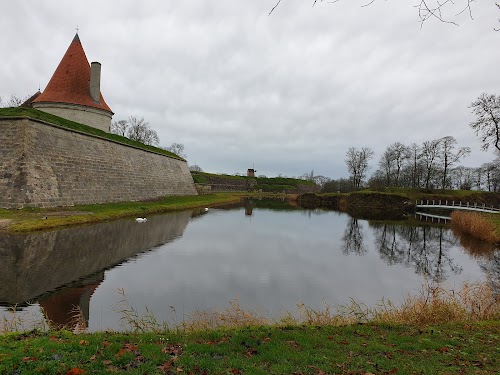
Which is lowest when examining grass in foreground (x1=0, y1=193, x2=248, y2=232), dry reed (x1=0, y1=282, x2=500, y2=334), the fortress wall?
dry reed (x1=0, y1=282, x2=500, y2=334)

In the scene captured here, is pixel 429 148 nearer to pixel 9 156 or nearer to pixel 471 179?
pixel 471 179

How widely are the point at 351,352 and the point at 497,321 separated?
445 centimetres

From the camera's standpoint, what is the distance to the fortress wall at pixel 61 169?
17078 mm

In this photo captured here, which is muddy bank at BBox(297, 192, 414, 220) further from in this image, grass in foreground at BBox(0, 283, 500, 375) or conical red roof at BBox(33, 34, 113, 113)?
grass in foreground at BBox(0, 283, 500, 375)

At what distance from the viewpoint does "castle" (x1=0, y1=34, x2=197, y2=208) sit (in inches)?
688

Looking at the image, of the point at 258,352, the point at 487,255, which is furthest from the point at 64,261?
the point at 487,255

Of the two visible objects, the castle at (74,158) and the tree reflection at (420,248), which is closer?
the tree reflection at (420,248)

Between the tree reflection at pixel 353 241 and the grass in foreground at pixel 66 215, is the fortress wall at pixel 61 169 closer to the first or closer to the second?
the grass in foreground at pixel 66 215

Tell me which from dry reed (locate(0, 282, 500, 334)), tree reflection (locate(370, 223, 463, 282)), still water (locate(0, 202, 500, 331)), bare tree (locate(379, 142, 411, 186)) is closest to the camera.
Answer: dry reed (locate(0, 282, 500, 334))

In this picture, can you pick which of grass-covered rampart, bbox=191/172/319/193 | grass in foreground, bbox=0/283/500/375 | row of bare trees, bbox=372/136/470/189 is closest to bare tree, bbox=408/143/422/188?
row of bare trees, bbox=372/136/470/189

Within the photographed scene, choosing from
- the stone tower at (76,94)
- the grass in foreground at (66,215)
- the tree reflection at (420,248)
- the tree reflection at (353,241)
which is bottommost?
the tree reflection at (420,248)

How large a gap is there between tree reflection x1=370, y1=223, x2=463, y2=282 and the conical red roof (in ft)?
95.7

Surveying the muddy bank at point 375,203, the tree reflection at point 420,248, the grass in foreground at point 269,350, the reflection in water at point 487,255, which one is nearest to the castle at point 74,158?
the grass in foreground at point 269,350

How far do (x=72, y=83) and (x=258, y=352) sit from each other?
34.8 metres
